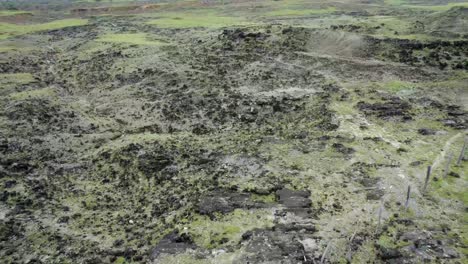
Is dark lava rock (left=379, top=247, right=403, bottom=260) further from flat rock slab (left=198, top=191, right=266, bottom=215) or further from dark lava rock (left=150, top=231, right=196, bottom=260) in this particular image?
dark lava rock (left=150, top=231, right=196, bottom=260)

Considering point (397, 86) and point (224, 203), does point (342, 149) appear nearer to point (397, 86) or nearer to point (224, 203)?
point (224, 203)

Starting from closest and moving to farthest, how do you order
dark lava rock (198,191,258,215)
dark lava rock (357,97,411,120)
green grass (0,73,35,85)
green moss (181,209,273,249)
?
green moss (181,209,273,249) → dark lava rock (198,191,258,215) → dark lava rock (357,97,411,120) → green grass (0,73,35,85)

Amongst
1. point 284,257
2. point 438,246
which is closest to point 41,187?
point 284,257

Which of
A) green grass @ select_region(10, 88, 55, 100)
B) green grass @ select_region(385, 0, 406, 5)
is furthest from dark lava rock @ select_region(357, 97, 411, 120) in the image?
green grass @ select_region(385, 0, 406, 5)

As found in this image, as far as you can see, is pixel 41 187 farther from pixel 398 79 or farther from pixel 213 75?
pixel 398 79

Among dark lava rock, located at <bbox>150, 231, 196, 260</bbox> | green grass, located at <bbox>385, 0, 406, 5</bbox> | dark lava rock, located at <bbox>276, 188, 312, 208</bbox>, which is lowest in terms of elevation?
dark lava rock, located at <bbox>150, 231, 196, 260</bbox>

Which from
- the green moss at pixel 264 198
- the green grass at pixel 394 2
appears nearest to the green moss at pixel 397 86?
the green moss at pixel 264 198

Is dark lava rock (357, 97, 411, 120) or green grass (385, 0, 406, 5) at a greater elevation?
green grass (385, 0, 406, 5)
